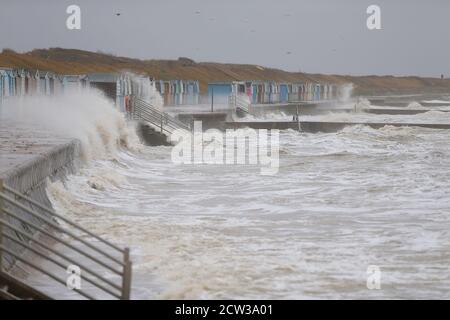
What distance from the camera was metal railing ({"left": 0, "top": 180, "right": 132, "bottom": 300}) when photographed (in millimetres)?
7492

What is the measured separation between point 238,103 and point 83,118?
22.5 m

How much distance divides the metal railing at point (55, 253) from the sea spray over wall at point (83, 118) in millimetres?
10811

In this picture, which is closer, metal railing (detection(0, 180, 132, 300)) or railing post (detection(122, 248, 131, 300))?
railing post (detection(122, 248, 131, 300))

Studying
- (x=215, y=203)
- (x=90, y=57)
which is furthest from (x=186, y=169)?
(x=90, y=57)

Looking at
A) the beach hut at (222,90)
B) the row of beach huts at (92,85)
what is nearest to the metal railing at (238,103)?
the row of beach huts at (92,85)

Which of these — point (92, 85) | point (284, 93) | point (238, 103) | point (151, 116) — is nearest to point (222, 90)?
point (238, 103)

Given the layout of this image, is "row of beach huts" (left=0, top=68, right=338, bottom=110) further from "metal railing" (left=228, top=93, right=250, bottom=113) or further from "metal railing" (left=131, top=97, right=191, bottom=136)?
"metal railing" (left=228, top=93, right=250, bottom=113)

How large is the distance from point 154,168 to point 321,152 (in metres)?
8.68

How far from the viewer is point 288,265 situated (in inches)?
428

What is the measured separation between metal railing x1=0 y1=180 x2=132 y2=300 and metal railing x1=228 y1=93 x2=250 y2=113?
36699mm

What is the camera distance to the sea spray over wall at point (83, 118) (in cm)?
2423

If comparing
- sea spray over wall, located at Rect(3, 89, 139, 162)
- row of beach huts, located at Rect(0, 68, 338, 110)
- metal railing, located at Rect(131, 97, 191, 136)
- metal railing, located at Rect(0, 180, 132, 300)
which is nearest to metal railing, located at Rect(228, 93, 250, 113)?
row of beach huts, located at Rect(0, 68, 338, 110)

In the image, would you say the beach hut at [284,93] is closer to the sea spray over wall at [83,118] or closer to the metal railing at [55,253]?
the sea spray over wall at [83,118]

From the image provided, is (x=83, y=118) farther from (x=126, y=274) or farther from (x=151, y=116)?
(x=126, y=274)
